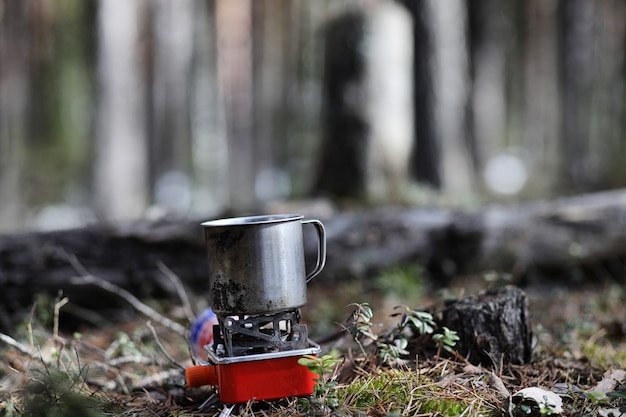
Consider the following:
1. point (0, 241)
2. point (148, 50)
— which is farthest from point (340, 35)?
point (148, 50)

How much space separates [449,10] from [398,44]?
142cm

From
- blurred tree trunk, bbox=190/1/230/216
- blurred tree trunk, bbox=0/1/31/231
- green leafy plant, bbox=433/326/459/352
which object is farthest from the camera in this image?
blurred tree trunk, bbox=190/1/230/216

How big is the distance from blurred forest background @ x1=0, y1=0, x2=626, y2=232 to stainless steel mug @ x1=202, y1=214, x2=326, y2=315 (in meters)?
2.94

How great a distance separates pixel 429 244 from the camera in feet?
17.8

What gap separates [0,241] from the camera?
15.2 ft

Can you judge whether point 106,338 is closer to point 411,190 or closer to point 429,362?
point 429,362

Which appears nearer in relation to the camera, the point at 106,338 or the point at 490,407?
the point at 490,407

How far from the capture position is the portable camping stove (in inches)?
95.7

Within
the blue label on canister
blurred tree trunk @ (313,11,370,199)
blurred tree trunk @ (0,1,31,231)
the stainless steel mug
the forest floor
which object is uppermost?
blurred tree trunk @ (0,1,31,231)

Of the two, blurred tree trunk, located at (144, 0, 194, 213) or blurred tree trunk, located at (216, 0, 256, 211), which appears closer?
blurred tree trunk, located at (144, 0, 194, 213)

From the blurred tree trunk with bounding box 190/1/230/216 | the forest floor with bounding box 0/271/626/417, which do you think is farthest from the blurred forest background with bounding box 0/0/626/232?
the forest floor with bounding box 0/271/626/417

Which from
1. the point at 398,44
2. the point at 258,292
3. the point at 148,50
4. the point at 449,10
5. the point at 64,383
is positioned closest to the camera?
the point at 258,292

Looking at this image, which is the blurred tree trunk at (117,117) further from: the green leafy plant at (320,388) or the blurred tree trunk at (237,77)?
the blurred tree trunk at (237,77)

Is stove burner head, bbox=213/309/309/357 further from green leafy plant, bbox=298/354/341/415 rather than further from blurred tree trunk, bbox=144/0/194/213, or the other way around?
blurred tree trunk, bbox=144/0/194/213
